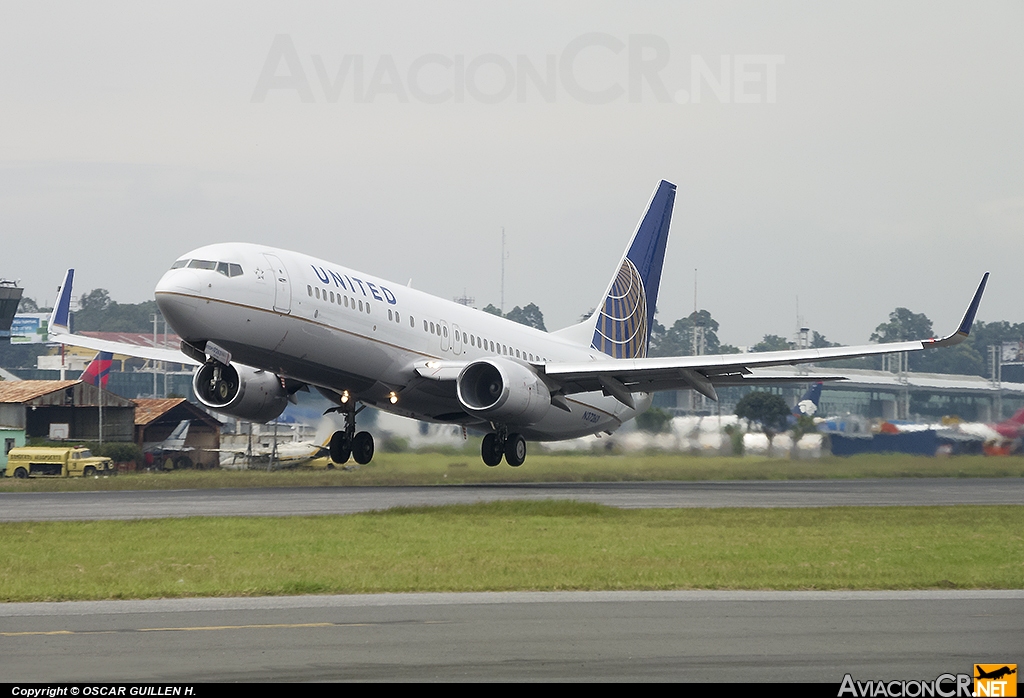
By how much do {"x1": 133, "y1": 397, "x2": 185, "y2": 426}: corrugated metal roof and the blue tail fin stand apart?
22925mm

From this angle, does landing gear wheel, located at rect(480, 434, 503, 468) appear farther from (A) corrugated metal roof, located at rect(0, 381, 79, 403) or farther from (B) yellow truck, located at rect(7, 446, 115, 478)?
(A) corrugated metal roof, located at rect(0, 381, 79, 403)

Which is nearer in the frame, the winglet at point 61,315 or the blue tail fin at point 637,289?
the winglet at point 61,315

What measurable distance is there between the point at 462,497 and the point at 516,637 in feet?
66.5

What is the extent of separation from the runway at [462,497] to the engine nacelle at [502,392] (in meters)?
2.16

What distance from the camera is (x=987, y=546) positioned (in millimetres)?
19750

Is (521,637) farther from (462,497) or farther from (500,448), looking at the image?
(500,448)

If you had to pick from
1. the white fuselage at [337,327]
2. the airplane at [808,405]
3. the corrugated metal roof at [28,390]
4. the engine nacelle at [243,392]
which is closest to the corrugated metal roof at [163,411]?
the corrugated metal roof at [28,390]

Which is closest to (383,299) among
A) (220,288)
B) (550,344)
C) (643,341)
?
(220,288)

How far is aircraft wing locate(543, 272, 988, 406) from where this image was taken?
33156 mm

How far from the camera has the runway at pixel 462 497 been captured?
87.0 ft

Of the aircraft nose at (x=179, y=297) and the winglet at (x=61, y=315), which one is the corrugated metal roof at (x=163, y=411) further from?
the aircraft nose at (x=179, y=297)

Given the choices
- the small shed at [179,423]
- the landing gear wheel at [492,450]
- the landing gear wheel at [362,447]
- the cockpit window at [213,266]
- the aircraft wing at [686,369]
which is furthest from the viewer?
the small shed at [179,423]

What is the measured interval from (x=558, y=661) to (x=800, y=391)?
63.1 metres

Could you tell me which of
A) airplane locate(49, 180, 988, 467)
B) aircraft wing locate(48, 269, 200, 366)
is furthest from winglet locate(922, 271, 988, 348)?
aircraft wing locate(48, 269, 200, 366)
